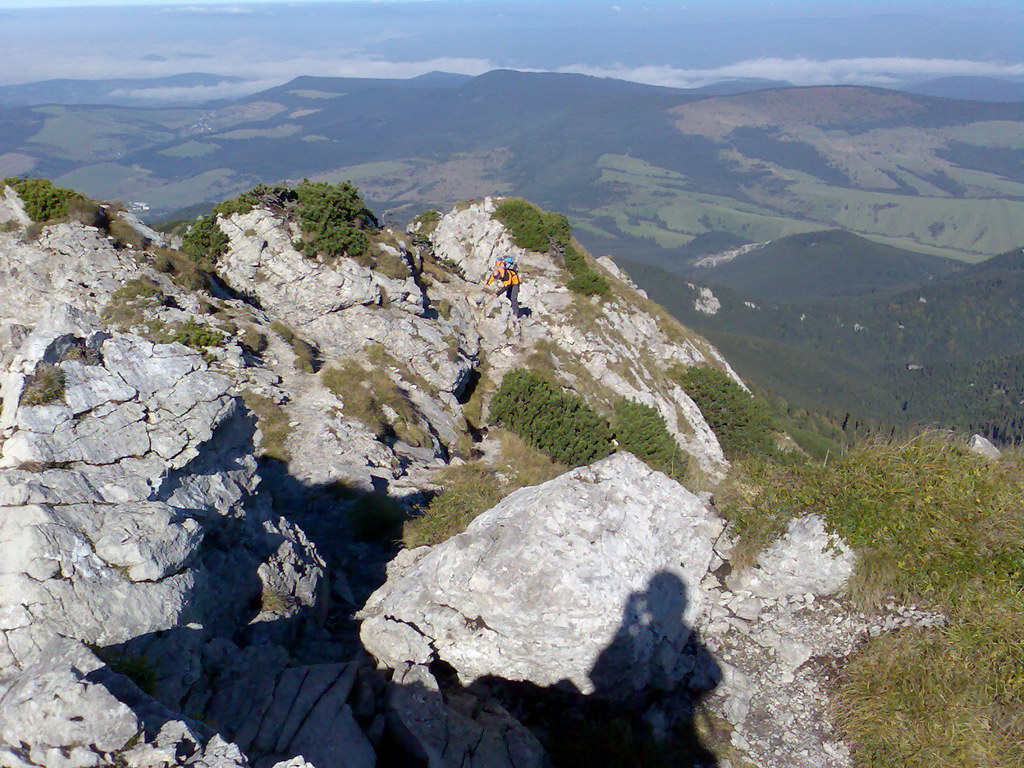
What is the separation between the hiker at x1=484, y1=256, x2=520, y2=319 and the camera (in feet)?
128

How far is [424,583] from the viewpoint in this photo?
11.1m

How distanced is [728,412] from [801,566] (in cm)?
3524

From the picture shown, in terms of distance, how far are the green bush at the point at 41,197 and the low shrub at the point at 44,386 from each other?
2120 cm

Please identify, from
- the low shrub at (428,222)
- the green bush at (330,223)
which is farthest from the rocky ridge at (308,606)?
the low shrub at (428,222)

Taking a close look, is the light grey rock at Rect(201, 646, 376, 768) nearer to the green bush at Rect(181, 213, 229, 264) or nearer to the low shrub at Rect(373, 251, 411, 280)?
the low shrub at Rect(373, 251, 411, 280)

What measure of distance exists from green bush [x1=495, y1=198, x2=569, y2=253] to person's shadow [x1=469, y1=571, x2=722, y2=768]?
43159 mm

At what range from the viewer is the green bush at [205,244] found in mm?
33469

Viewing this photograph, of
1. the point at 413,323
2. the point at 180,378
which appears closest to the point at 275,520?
the point at 180,378

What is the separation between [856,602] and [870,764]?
272 centimetres

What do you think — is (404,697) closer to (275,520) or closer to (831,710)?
(275,520)

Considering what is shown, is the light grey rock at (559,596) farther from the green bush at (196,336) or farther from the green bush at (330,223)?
the green bush at (330,223)

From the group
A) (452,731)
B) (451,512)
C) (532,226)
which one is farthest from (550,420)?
(532,226)

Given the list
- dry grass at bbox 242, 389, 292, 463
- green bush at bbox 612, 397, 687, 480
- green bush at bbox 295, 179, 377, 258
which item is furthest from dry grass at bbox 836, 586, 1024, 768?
green bush at bbox 295, 179, 377, 258

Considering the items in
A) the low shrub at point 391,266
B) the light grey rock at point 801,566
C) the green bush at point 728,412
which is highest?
the low shrub at point 391,266
